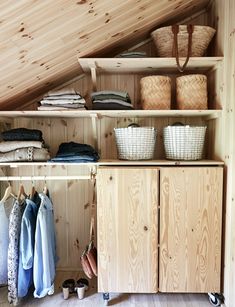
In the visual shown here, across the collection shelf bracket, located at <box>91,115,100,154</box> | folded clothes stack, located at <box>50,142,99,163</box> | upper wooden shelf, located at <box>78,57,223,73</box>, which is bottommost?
folded clothes stack, located at <box>50,142,99,163</box>

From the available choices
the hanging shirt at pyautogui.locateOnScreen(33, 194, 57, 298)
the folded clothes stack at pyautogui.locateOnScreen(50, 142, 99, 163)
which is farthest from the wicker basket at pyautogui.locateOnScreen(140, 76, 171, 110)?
the hanging shirt at pyautogui.locateOnScreen(33, 194, 57, 298)

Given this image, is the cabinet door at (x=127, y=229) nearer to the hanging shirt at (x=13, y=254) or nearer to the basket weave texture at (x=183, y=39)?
the hanging shirt at (x=13, y=254)

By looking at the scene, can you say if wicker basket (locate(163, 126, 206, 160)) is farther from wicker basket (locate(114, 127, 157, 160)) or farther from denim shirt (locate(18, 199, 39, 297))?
denim shirt (locate(18, 199, 39, 297))

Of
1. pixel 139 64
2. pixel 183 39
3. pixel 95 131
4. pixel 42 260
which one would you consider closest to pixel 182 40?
pixel 183 39

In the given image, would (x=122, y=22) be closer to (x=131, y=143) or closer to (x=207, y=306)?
(x=131, y=143)

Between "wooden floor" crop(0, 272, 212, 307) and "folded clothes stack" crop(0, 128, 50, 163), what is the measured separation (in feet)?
3.19

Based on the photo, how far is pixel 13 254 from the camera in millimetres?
1818

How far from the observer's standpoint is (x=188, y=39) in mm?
1832

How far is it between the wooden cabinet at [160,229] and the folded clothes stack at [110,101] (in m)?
0.42

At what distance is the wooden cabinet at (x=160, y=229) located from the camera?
5.96ft

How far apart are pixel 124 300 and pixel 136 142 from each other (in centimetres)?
110

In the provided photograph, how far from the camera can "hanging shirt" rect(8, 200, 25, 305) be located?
5.96ft

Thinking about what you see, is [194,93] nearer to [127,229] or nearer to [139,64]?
[139,64]

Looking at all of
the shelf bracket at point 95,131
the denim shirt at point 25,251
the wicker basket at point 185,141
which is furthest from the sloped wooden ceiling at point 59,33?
the denim shirt at point 25,251
